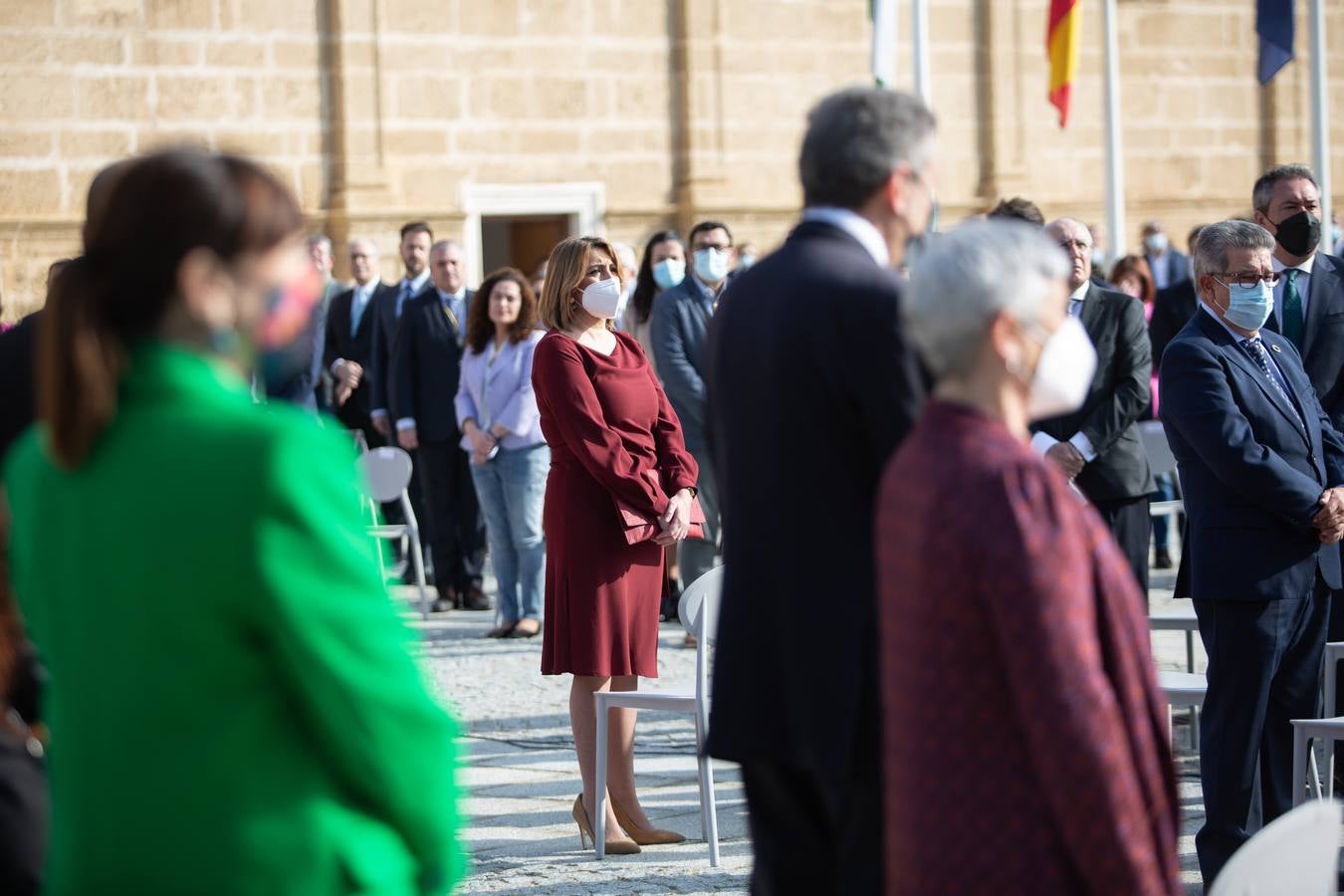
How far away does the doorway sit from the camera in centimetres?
1798

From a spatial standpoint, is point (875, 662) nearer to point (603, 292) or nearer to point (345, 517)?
point (345, 517)

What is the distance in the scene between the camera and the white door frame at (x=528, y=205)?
1717cm

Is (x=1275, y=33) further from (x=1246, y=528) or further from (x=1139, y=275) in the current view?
(x=1246, y=528)

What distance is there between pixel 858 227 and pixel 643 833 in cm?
319

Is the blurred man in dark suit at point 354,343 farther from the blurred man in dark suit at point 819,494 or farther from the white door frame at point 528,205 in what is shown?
the blurred man in dark suit at point 819,494

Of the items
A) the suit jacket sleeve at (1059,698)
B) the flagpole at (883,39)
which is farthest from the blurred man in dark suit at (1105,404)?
the flagpole at (883,39)

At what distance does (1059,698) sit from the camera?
256cm

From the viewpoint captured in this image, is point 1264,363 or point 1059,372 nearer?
point 1059,372

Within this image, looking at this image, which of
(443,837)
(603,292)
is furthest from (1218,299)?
(443,837)

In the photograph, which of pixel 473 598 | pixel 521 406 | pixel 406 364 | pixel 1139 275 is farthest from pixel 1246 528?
pixel 1139 275

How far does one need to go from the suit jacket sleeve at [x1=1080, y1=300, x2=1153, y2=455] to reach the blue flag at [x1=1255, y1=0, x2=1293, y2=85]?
10.3 m

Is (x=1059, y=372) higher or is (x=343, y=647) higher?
(x=1059, y=372)

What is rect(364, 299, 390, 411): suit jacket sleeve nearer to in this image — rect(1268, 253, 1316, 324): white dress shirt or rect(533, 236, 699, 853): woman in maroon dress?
rect(533, 236, 699, 853): woman in maroon dress

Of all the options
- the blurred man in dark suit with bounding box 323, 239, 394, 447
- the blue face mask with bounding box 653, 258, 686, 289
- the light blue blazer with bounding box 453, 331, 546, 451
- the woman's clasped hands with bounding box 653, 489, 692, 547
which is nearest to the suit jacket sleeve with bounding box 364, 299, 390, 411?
the blurred man in dark suit with bounding box 323, 239, 394, 447
